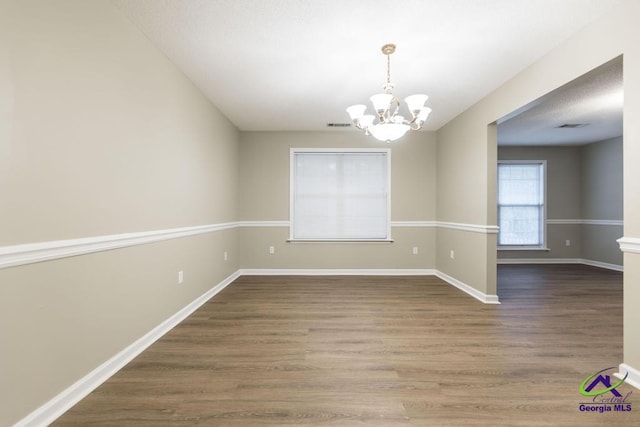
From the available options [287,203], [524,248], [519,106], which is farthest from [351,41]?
[524,248]

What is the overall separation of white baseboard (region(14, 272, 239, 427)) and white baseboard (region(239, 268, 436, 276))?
2.05 metres

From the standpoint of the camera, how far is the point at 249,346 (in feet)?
7.11

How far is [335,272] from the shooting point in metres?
4.65

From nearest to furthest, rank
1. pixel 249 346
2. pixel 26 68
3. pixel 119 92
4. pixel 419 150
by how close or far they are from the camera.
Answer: pixel 26 68
pixel 119 92
pixel 249 346
pixel 419 150

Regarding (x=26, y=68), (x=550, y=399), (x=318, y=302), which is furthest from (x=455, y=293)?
(x=26, y=68)

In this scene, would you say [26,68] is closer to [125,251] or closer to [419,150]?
[125,251]

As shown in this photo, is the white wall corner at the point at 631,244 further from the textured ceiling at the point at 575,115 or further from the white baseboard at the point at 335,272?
the white baseboard at the point at 335,272

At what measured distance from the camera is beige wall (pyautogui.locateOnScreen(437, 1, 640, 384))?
5.59 ft

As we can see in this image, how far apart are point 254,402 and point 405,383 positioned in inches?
34.9

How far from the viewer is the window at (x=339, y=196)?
185 inches

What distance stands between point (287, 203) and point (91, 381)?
3.34m

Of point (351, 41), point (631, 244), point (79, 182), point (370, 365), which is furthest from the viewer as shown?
point (351, 41)

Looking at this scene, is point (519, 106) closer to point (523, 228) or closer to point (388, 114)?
point (388, 114)

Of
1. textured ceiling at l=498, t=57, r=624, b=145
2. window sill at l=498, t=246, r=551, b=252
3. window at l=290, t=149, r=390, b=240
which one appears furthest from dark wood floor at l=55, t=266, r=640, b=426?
window sill at l=498, t=246, r=551, b=252
